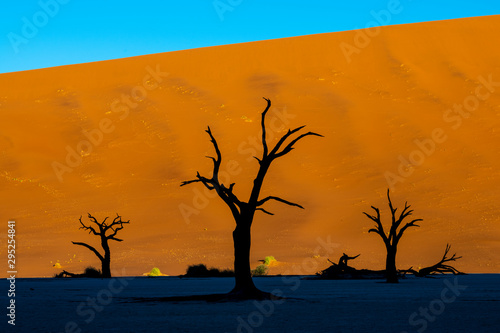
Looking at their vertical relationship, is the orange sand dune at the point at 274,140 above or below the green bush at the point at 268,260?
above

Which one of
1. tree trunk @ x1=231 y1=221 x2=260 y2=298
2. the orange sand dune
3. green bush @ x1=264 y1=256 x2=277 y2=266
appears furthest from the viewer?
the orange sand dune

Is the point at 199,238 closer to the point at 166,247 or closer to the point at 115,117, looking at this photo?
the point at 166,247

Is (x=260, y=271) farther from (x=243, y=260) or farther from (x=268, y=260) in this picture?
(x=243, y=260)

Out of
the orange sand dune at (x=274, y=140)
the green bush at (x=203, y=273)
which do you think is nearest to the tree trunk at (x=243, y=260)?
the green bush at (x=203, y=273)

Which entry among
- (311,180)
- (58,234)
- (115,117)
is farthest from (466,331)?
(115,117)

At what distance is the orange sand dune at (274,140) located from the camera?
43.5 metres

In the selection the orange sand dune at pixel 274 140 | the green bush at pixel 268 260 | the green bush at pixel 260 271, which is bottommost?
the green bush at pixel 260 271

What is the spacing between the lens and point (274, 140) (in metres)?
55.2

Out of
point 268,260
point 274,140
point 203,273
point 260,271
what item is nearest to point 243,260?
point 260,271

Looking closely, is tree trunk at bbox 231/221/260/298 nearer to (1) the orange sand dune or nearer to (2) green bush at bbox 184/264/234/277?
(2) green bush at bbox 184/264/234/277

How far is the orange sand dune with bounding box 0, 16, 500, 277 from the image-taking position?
4350cm

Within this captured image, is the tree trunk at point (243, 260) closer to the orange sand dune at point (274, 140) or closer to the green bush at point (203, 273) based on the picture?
the green bush at point (203, 273)

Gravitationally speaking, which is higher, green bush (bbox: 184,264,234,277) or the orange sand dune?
the orange sand dune

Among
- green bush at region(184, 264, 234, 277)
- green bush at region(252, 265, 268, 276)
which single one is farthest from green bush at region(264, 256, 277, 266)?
green bush at region(184, 264, 234, 277)
